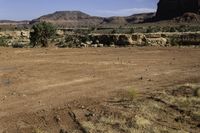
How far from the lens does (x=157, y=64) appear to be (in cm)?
2369

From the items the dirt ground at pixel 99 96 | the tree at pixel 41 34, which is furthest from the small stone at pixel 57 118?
the tree at pixel 41 34

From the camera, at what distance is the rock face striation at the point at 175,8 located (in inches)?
5522

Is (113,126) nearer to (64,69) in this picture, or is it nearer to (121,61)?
(64,69)

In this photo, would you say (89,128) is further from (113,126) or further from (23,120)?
(23,120)

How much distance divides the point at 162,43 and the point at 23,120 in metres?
27.0

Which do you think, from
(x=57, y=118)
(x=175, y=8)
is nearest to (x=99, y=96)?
(x=57, y=118)

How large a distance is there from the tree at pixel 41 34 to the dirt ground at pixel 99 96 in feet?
62.4

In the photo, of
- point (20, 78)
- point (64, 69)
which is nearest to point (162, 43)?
point (64, 69)

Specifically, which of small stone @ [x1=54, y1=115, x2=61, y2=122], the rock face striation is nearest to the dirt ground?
small stone @ [x1=54, y1=115, x2=61, y2=122]

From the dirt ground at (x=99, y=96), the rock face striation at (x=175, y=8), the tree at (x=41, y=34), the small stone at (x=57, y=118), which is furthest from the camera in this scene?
the rock face striation at (x=175, y=8)

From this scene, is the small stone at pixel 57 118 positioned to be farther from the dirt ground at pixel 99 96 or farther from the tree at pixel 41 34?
the tree at pixel 41 34

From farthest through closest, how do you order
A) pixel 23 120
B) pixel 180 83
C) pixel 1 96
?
pixel 180 83, pixel 1 96, pixel 23 120

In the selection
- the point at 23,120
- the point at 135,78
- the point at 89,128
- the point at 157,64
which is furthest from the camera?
the point at 157,64

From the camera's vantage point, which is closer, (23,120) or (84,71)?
(23,120)
